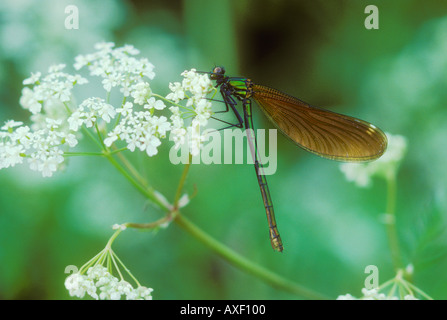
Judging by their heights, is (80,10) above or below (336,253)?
above

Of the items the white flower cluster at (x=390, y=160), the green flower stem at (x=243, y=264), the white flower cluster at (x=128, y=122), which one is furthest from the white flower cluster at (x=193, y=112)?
the white flower cluster at (x=390, y=160)

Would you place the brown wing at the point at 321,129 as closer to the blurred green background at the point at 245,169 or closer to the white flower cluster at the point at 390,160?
the white flower cluster at the point at 390,160

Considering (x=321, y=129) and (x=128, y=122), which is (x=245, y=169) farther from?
(x=128, y=122)

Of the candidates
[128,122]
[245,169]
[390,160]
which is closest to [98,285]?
[128,122]

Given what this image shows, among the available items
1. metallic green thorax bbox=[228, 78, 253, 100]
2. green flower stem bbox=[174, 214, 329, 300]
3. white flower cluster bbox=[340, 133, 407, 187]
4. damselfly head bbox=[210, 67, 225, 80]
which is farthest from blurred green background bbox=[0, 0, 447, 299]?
damselfly head bbox=[210, 67, 225, 80]

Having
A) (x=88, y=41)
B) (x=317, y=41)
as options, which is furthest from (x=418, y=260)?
(x=88, y=41)

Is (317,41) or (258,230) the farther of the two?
(317,41)
